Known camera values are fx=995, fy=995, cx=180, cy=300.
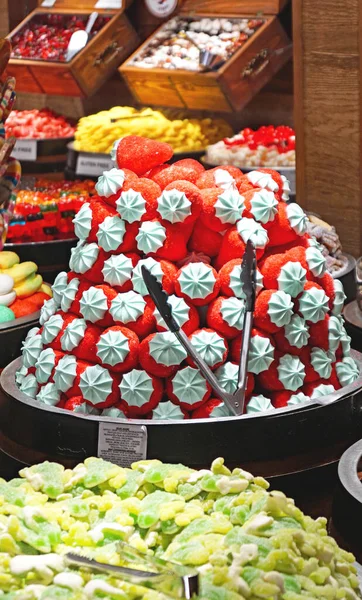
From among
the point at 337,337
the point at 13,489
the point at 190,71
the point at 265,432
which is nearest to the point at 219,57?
the point at 190,71

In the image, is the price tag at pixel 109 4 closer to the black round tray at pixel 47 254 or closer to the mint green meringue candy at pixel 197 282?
the black round tray at pixel 47 254

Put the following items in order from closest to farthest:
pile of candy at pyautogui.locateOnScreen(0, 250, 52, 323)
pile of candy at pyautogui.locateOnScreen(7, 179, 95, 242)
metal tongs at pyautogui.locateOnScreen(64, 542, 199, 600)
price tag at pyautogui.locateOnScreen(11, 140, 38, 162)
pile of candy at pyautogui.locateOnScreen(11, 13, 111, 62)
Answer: metal tongs at pyautogui.locateOnScreen(64, 542, 199, 600), pile of candy at pyautogui.locateOnScreen(0, 250, 52, 323), pile of candy at pyautogui.locateOnScreen(7, 179, 95, 242), price tag at pyautogui.locateOnScreen(11, 140, 38, 162), pile of candy at pyautogui.locateOnScreen(11, 13, 111, 62)

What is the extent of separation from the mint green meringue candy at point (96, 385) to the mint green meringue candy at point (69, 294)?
0.64 ft

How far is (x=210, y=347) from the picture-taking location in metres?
2.12

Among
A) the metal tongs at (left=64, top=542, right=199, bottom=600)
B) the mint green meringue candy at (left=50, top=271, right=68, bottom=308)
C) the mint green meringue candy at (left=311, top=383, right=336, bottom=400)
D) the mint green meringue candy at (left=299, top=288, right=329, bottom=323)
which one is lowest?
the mint green meringue candy at (left=311, top=383, right=336, bottom=400)

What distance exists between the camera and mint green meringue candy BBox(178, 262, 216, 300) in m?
2.15

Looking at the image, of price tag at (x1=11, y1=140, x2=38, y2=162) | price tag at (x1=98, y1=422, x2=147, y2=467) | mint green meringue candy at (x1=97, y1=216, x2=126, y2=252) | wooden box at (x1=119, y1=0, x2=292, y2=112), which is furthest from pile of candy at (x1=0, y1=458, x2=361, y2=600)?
price tag at (x1=11, y1=140, x2=38, y2=162)

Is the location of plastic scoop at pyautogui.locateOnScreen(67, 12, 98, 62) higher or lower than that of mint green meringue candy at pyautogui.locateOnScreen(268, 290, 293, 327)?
lower

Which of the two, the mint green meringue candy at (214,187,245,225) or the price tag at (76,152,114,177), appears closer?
the mint green meringue candy at (214,187,245,225)

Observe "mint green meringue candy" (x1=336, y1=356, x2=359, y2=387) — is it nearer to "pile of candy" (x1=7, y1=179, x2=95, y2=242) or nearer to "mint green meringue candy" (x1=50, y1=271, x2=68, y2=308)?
"mint green meringue candy" (x1=50, y1=271, x2=68, y2=308)

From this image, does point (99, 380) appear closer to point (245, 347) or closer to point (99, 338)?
point (99, 338)

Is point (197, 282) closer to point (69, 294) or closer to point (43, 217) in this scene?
point (69, 294)

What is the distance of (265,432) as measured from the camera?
80.2 inches

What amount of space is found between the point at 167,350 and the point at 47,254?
2.01 m
